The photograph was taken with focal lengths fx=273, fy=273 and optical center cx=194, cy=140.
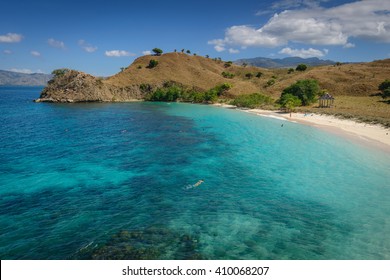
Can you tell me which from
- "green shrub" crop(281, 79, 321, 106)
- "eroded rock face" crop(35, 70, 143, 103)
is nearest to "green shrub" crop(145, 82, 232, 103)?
"eroded rock face" crop(35, 70, 143, 103)

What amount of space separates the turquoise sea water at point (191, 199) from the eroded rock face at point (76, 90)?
8146 cm

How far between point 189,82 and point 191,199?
425 ft

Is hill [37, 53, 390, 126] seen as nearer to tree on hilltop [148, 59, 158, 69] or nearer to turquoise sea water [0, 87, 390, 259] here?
tree on hilltop [148, 59, 158, 69]

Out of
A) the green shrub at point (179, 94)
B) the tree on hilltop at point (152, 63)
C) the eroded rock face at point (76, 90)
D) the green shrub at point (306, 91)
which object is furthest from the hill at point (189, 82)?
the green shrub at point (306, 91)

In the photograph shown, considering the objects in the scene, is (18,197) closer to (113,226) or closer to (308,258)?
(113,226)

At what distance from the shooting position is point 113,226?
2016 centimetres

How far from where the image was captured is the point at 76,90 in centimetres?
12656

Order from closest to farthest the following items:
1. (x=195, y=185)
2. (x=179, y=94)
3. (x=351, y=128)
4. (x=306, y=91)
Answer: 1. (x=195, y=185)
2. (x=351, y=128)
3. (x=306, y=91)
4. (x=179, y=94)

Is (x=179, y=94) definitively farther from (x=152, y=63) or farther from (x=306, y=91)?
(x=306, y=91)

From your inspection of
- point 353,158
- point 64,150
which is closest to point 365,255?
point 353,158

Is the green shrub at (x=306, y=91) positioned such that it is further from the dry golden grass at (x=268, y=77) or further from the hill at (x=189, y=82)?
the dry golden grass at (x=268, y=77)

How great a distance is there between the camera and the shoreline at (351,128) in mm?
46875

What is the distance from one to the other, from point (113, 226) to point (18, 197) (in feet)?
37.7

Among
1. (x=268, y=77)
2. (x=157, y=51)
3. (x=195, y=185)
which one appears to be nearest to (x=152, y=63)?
(x=157, y=51)
